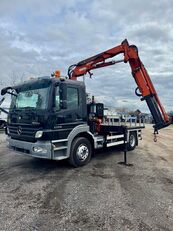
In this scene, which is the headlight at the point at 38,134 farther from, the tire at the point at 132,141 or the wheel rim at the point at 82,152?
the tire at the point at 132,141

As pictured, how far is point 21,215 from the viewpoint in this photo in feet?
12.7

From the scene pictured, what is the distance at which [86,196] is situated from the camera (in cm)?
477

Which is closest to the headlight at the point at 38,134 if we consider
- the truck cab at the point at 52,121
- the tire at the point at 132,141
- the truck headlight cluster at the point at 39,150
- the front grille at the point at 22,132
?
the truck cab at the point at 52,121

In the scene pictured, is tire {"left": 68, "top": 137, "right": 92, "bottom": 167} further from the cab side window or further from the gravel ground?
the cab side window

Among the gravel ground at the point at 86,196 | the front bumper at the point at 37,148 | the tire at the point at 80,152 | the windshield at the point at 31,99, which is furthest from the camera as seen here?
the tire at the point at 80,152

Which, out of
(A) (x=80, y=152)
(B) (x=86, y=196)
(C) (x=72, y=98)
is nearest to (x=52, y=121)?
(C) (x=72, y=98)

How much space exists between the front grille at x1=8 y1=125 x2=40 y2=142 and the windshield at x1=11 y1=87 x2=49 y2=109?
610 millimetres

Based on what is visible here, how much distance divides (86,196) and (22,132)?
2780 mm

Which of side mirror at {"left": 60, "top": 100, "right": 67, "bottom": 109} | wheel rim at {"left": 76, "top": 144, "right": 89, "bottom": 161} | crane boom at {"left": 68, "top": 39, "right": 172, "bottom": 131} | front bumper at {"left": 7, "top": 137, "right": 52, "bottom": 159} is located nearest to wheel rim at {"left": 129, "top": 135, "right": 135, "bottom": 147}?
crane boom at {"left": 68, "top": 39, "right": 172, "bottom": 131}

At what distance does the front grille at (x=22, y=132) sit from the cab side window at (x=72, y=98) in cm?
131

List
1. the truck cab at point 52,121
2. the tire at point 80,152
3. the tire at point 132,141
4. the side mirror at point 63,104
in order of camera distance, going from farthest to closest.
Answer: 1. the tire at point 132,141
2. the tire at point 80,152
3. the side mirror at point 63,104
4. the truck cab at point 52,121

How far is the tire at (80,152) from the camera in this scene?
6777 mm

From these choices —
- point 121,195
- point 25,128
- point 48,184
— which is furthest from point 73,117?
point 121,195

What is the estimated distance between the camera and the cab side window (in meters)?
6.79
